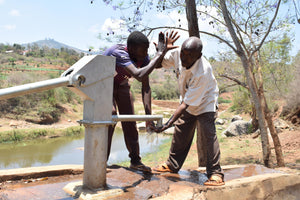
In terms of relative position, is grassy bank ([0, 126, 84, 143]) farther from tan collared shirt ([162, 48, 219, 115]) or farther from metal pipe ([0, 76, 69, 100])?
metal pipe ([0, 76, 69, 100])

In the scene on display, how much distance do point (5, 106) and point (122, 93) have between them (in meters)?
14.5

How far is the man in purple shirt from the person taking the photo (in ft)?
8.77

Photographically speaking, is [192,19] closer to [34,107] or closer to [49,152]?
[49,152]

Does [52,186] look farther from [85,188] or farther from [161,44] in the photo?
[161,44]

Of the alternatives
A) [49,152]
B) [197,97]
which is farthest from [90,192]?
[49,152]

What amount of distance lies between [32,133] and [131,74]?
12145 millimetres

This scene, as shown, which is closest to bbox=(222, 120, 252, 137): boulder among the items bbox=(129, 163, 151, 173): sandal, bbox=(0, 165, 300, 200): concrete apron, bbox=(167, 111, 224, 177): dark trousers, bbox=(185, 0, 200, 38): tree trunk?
bbox=(185, 0, 200, 38): tree trunk

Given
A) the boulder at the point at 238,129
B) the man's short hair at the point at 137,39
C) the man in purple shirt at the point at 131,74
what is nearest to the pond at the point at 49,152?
the boulder at the point at 238,129

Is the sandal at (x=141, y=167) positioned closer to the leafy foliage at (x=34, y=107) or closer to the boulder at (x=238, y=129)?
the boulder at (x=238, y=129)

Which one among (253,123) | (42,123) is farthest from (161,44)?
(42,123)

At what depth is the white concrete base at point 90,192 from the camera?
7.02ft

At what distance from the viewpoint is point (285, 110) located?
13.6 m

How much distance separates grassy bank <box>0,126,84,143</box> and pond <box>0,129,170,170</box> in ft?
1.35

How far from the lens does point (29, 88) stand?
1.76 m
